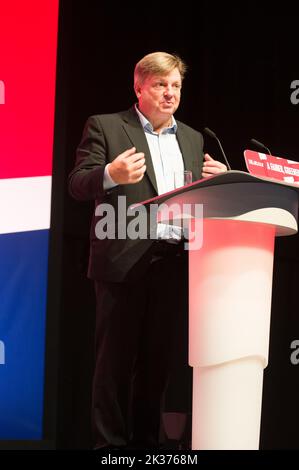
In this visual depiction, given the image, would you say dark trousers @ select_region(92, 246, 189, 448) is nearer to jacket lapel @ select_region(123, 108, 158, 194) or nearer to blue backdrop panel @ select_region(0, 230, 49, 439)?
jacket lapel @ select_region(123, 108, 158, 194)

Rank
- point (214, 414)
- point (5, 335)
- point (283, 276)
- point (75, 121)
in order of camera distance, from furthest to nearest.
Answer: point (283, 276) → point (75, 121) → point (5, 335) → point (214, 414)

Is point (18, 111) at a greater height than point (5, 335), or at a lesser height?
greater

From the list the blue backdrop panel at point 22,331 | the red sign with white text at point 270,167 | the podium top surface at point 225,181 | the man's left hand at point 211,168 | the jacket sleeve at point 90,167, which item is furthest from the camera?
the blue backdrop panel at point 22,331

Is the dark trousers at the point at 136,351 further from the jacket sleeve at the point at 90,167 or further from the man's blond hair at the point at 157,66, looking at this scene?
the man's blond hair at the point at 157,66

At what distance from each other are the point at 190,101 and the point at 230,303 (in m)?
Result: 1.88

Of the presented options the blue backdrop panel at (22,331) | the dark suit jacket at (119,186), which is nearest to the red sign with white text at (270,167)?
the dark suit jacket at (119,186)

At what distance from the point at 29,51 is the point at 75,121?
0.40 meters

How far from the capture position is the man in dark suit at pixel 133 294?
7.95 ft

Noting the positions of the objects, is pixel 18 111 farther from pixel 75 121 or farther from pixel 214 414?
pixel 214 414

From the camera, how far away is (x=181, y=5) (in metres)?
3.57

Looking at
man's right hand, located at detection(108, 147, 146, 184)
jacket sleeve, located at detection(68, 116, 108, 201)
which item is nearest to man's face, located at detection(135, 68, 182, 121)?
jacket sleeve, located at detection(68, 116, 108, 201)

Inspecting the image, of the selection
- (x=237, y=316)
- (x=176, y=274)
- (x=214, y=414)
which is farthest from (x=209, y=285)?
(x=176, y=274)

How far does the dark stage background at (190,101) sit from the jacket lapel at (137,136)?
2.14 feet

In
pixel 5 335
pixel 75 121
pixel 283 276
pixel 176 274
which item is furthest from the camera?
pixel 283 276
